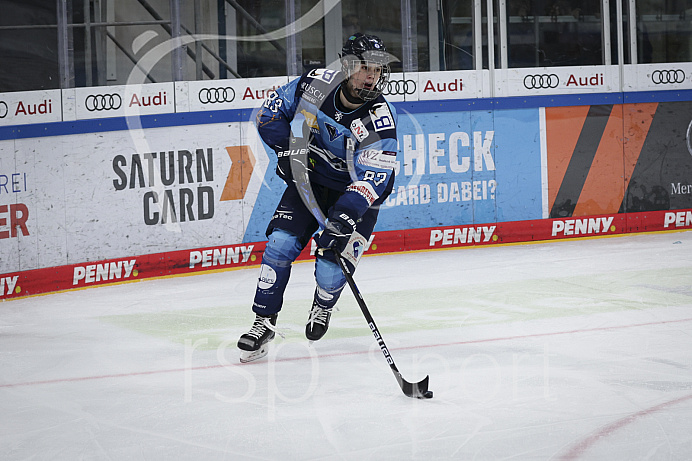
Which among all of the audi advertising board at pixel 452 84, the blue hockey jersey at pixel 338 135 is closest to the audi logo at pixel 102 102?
the audi advertising board at pixel 452 84

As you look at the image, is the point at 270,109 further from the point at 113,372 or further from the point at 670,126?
the point at 670,126

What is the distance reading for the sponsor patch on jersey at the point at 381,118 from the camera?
376 cm

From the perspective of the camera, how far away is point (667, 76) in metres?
8.27

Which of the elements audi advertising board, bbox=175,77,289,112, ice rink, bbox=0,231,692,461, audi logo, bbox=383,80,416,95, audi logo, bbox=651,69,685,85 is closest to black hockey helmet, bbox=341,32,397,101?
ice rink, bbox=0,231,692,461

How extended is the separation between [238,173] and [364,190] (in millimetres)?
3593

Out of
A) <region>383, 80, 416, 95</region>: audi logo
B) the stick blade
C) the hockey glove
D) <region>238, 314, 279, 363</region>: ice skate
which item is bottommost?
the stick blade

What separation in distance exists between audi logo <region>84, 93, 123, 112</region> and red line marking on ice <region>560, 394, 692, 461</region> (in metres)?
4.87

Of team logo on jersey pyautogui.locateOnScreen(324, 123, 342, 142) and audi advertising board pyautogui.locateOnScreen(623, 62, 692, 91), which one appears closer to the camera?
team logo on jersey pyautogui.locateOnScreen(324, 123, 342, 142)

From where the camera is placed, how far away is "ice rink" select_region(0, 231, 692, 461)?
2.75m

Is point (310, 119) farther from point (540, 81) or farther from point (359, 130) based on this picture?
point (540, 81)

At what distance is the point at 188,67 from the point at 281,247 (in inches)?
141

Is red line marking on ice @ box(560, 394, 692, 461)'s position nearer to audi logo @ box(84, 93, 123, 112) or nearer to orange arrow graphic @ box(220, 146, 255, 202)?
orange arrow graphic @ box(220, 146, 255, 202)

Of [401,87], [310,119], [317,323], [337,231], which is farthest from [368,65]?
[401,87]

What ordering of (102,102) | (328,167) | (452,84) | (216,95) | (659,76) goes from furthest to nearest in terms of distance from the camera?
1. (659,76)
2. (452,84)
3. (216,95)
4. (102,102)
5. (328,167)
